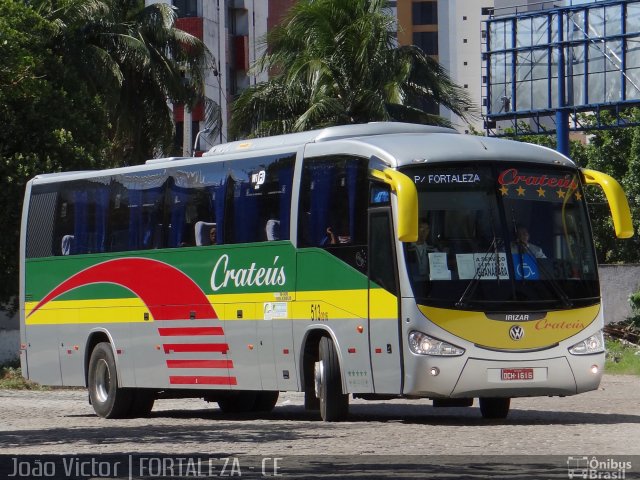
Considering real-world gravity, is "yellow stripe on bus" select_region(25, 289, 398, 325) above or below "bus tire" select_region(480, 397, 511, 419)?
above

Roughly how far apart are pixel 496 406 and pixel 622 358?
15543 mm

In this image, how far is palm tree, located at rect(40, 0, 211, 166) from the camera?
4372cm

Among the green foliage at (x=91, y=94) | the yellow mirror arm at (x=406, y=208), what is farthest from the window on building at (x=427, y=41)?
the yellow mirror arm at (x=406, y=208)

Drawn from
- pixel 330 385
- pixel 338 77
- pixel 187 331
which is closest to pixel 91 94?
pixel 338 77

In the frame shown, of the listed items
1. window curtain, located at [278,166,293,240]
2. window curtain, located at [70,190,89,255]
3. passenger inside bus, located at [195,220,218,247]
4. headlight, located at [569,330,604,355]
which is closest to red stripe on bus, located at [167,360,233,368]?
passenger inside bus, located at [195,220,218,247]

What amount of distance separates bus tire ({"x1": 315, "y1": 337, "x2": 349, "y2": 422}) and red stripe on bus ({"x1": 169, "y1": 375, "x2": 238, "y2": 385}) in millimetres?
2088

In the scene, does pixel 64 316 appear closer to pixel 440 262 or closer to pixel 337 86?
pixel 440 262

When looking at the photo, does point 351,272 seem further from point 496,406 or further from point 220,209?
point 220,209

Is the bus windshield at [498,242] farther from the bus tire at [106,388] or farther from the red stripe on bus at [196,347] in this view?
the bus tire at [106,388]

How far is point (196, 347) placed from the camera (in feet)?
70.5

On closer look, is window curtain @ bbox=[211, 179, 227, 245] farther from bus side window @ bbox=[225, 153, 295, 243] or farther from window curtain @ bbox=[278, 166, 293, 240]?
window curtain @ bbox=[278, 166, 293, 240]

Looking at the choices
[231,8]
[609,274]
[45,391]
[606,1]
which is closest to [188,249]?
[45,391]

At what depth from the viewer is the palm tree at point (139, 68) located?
143 ft

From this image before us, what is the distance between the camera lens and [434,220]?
1802 centimetres
